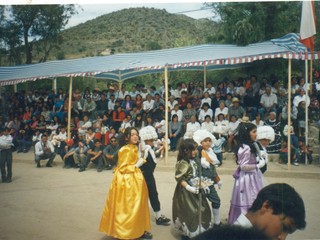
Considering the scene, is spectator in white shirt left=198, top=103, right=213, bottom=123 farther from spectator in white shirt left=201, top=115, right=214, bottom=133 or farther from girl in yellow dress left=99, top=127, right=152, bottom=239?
girl in yellow dress left=99, top=127, right=152, bottom=239

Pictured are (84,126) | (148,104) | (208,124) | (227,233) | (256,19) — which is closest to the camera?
(227,233)

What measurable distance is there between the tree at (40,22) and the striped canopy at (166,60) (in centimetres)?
64

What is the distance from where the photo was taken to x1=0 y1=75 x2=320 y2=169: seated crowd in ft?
20.3

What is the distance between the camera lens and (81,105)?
7.98 m

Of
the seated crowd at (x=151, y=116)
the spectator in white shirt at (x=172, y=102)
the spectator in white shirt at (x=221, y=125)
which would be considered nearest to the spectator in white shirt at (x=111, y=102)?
the seated crowd at (x=151, y=116)

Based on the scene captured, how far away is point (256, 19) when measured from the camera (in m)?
6.71

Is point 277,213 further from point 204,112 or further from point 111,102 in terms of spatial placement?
point 111,102

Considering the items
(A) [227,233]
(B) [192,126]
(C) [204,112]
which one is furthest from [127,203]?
(C) [204,112]

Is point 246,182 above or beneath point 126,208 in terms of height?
above

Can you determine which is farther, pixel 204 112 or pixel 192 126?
A: pixel 204 112

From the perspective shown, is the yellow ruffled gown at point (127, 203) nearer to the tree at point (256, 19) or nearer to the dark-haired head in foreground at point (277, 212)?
the dark-haired head in foreground at point (277, 212)

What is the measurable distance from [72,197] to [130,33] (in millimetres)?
6108

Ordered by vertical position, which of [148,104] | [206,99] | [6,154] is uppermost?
[206,99]

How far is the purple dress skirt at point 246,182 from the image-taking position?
330 centimetres
